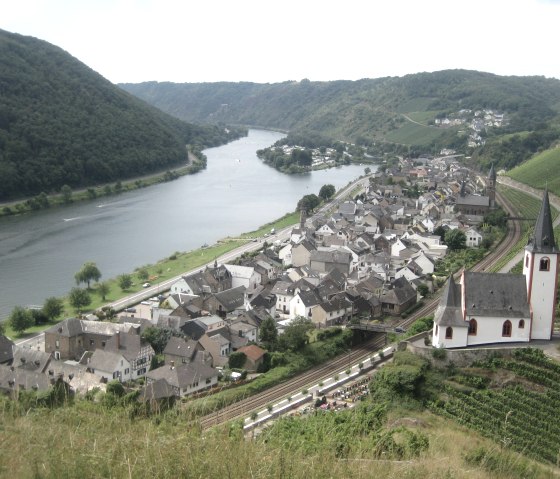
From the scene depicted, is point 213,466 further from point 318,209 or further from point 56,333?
point 318,209

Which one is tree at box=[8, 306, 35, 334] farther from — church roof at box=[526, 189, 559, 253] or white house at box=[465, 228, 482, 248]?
white house at box=[465, 228, 482, 248]

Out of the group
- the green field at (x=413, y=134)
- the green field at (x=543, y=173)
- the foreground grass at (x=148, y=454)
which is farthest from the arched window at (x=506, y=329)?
the green field at (x=413, y=134)

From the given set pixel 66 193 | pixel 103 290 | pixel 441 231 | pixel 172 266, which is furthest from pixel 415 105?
pixel 103 290

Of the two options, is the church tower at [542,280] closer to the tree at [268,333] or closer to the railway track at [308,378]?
the railway track at [308,378]

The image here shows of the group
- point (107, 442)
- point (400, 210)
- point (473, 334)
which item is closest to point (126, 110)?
point (400, 210)

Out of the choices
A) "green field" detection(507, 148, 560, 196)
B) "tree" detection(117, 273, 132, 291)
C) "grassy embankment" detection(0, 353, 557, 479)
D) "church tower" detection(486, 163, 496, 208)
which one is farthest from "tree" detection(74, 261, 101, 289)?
"green field" detection(507, 148, 560, 196)

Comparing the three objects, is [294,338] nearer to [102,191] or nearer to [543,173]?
[543,173]
